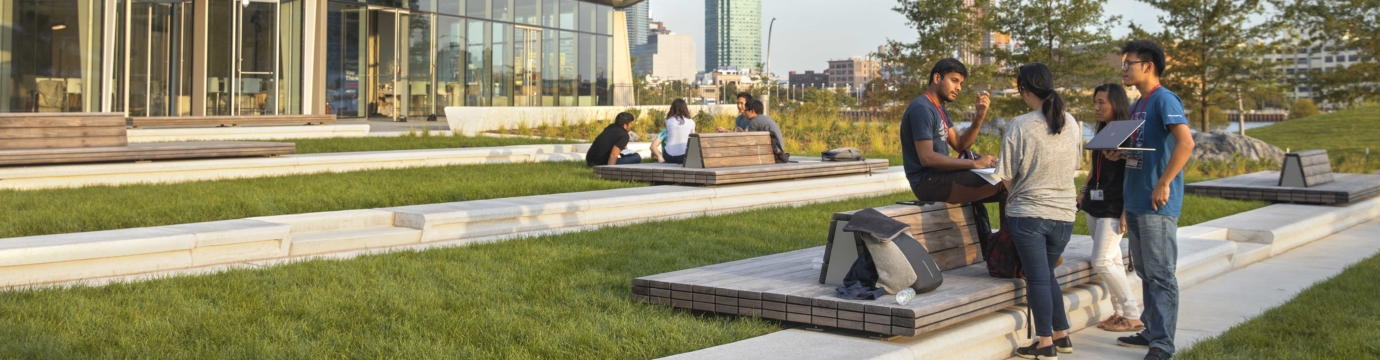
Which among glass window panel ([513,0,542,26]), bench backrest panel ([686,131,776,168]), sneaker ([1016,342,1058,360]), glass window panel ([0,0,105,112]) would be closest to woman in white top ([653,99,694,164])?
bench backrest panel ([686,131,776,168])

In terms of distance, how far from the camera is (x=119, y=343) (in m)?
5.34

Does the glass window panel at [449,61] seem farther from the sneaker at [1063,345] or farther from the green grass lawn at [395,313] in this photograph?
the sneaker at [1063,345]

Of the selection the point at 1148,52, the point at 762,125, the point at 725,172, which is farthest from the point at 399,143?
the point at 1148,52

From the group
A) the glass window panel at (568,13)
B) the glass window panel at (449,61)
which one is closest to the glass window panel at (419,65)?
the glass window panel at (449,61)

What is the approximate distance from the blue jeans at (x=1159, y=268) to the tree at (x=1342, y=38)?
29.6 meters

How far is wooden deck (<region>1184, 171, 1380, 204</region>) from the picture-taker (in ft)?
44.8

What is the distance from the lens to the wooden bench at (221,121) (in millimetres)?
19500

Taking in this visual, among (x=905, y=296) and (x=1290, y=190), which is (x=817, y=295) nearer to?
(x=905, y=296)

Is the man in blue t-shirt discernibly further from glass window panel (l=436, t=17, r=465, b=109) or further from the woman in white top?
glass window panel (l=436, t=17, r=465, b=109)

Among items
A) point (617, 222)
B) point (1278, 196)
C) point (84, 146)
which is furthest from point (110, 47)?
point (1278, 196)

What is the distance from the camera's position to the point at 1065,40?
33.2 m

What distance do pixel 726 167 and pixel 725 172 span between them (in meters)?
0.89

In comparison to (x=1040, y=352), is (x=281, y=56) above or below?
above

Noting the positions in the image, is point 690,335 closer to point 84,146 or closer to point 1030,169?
point 1030,169
